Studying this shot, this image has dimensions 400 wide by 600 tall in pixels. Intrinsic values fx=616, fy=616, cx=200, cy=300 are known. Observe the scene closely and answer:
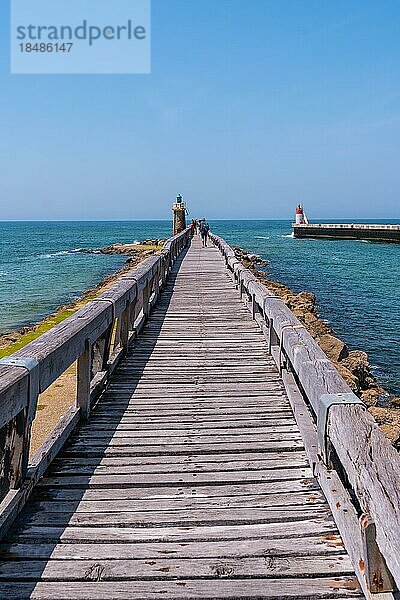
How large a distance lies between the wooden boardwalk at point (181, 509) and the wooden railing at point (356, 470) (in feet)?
0.45

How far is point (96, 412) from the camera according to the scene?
5.35 meters

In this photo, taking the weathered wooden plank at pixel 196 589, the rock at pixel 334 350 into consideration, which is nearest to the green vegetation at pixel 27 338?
the rock at pixel 334 350

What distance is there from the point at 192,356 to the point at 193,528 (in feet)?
14.2

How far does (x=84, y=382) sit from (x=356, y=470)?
2844 millimetres

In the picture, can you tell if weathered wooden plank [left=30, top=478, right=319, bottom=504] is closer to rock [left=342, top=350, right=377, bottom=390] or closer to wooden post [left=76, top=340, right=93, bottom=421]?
wooden post [left=76, top=340, right=93, bottom=421]

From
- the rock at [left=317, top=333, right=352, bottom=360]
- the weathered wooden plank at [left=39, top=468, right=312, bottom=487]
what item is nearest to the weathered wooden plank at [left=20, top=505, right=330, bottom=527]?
the weathered wooden plank at [left=39, top=468, right=312, bottom=487]

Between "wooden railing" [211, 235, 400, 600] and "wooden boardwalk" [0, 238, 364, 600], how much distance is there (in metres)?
0.14

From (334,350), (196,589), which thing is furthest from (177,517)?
(334,350)

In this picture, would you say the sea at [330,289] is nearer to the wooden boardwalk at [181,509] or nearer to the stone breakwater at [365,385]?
the stone breakwater at [365,385]

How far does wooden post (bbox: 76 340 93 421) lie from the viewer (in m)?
4.96

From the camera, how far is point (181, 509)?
3562mm

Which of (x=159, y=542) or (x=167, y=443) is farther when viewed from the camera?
(x=167, y=443)

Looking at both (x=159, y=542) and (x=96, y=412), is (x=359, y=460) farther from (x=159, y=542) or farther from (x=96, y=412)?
(x=96, y=412)

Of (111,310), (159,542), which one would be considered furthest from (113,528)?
(111,310)
